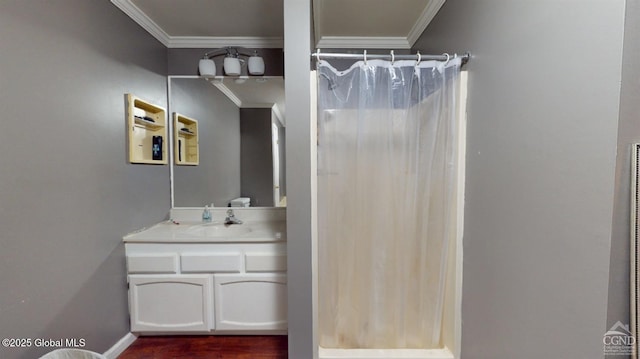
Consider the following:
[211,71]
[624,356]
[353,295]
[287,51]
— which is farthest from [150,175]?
[624,356]

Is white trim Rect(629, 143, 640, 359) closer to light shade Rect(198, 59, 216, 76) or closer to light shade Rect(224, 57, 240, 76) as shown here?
light shade Rect(224, 57, 240, 76)

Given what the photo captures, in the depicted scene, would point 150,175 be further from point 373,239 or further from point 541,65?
point 541,65

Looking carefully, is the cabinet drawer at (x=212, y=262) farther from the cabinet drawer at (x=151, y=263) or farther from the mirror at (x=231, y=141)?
the mirror at (x=231, y=141)

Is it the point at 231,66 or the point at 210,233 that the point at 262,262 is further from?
the point at 231,66

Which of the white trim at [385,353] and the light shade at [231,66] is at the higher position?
the light shade at [231,66]

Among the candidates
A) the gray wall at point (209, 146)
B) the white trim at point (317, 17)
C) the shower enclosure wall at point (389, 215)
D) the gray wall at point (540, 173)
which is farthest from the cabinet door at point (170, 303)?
the white trim at point (317, 17)

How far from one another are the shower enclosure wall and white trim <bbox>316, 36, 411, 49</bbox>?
42.4 inches

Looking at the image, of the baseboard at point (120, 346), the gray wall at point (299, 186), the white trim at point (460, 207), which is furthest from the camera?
the baseboard at point (120, 346)

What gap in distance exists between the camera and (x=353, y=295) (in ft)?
4.95

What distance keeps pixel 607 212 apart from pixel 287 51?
4.44 ft

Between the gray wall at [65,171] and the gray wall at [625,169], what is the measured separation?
7.39 feet

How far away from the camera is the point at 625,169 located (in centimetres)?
67

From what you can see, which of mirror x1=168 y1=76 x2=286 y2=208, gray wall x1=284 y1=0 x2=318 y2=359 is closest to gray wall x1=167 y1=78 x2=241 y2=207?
mirror x1=168 y1=76 x2=286 y2=208

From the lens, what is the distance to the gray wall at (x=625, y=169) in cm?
65
